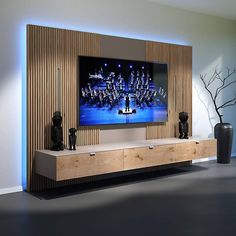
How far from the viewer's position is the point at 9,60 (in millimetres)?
4176

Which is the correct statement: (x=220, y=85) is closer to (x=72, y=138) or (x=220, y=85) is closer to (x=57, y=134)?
(x=72, y=138)

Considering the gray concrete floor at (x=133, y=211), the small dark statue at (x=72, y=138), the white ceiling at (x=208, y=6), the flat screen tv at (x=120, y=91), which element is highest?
the white ceiling at (x=208, y=6)

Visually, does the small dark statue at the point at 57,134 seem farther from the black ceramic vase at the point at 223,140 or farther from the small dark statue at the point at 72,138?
the black ceramic vase at the point at 223,140

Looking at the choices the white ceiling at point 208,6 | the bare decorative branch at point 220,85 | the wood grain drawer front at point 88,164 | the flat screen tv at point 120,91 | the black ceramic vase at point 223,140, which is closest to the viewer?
the wood grain drawer front at point 88,164

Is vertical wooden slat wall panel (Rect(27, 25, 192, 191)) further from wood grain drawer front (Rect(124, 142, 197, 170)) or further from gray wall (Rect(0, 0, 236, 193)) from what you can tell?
wood grain drawer front (Rect(124, 142, 197, 170))

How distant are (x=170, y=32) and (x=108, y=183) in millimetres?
2675

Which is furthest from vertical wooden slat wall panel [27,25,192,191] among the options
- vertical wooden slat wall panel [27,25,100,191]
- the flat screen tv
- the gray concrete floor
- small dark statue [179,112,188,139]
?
small dark statue [179,112,188,139]

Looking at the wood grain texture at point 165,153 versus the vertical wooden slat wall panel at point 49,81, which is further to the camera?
the wood grain texture at point 165,153

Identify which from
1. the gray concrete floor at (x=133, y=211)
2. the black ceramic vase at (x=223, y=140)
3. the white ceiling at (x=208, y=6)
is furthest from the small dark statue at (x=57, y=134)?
the black ceramic vase at (x=223, y=140)

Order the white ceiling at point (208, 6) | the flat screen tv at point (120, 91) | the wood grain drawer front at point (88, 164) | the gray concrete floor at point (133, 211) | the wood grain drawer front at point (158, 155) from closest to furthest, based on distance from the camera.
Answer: the gray concrete floor at point (133, 211), the wood grain drawer front at point (88, 164), the wood grain drawer front at point (158, 155), the flat screen tv at point (120, 91), the white ceiling at point (208, 6)

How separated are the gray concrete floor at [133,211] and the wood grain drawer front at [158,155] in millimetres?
275

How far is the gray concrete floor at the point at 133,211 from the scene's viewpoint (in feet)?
10.1

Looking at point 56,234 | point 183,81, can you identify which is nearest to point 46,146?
point 56,234

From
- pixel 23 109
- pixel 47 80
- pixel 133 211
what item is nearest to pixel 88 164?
pixel 133 211
